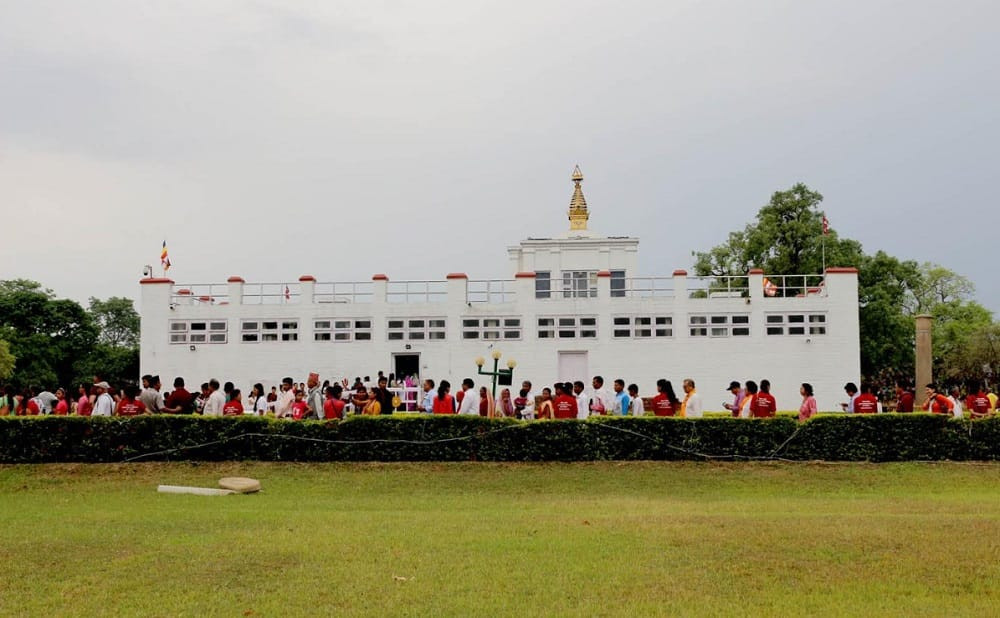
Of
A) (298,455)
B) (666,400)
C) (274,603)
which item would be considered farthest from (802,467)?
(274,603)

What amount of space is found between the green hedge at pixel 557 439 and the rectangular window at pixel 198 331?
2063cm

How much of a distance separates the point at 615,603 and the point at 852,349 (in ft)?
104

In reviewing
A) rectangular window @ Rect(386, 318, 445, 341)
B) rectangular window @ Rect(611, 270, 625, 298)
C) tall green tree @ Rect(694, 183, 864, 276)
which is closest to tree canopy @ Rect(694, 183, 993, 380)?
tall green tree @ Rect(694, 183, 864, 276)

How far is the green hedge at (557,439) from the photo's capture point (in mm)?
A: 19094

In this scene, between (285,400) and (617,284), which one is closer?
(285,400)

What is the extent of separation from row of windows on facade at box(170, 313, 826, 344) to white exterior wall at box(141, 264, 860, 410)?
199 mm

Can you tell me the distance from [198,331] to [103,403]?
1976 centimetres

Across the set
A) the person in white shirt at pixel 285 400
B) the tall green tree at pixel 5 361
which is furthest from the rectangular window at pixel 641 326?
the tall green tree at pixel 5 361

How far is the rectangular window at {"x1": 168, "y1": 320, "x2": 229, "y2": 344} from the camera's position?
1565 inches

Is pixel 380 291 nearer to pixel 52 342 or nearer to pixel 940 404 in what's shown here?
pixel 940 404

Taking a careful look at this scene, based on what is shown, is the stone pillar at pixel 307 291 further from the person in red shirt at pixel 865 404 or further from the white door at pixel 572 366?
the person in red shirt at pixel 865 404

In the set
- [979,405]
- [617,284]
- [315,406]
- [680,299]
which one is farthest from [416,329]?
[979,405]

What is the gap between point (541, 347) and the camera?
1532 inches

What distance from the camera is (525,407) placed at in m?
23.1
